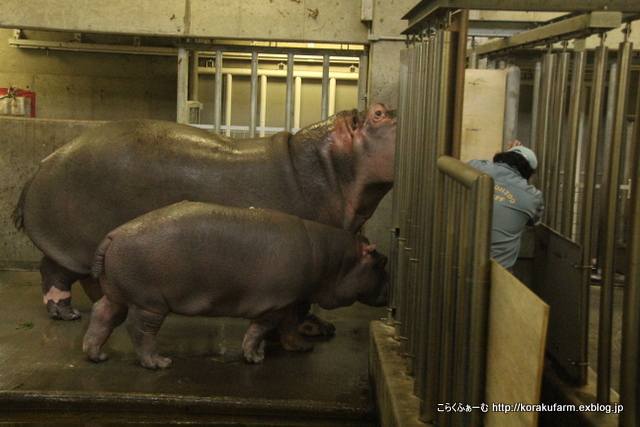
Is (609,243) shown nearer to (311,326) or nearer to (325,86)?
(311,326)

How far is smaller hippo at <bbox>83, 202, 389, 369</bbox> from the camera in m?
4.45

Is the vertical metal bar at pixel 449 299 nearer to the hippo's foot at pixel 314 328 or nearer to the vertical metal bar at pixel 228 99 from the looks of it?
the hippo's foot at pixel 314 328

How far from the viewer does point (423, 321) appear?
3.06 metres

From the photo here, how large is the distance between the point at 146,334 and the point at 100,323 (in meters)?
0.35

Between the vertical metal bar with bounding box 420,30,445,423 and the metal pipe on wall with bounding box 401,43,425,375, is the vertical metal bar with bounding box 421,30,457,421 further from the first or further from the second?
the metal pipe on wall with bounding box 401,43,425,375

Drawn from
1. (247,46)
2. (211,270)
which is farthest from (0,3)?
(211,270)

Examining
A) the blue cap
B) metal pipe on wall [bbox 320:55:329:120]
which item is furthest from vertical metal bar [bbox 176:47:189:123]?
the blue cap

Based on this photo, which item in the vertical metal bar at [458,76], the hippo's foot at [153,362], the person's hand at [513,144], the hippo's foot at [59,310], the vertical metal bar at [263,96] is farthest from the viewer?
the vertical metal bar at [263,96]

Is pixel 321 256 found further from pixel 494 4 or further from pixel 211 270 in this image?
pixel 494 4

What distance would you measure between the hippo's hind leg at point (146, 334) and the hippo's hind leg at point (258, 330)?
0.52 m

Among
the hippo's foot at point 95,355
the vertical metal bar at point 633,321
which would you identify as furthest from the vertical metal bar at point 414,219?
the hippo's foot at point 95,355

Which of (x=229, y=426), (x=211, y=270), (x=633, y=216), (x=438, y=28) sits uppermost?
(x=438, y=28)

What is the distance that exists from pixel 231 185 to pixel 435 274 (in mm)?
2694

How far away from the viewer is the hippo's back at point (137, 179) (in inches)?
207
